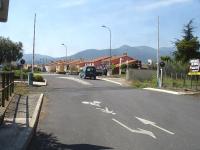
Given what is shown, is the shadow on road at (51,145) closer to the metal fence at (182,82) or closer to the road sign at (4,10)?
the road sign at (4,10)

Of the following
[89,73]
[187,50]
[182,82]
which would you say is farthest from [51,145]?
[187,50]

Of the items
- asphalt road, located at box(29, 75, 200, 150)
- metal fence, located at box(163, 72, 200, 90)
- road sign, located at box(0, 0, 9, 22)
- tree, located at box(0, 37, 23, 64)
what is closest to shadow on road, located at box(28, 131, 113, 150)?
asphalt road, located at box(29, 75, 200, 150)

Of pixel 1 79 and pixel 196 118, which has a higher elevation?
pixel 1 79

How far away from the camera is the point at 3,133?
12.1 meters

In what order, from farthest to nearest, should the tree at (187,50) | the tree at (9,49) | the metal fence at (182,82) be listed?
1. the tree at (9,49)
2. the tree at (187,50)
3. the metal fence at (182,82)

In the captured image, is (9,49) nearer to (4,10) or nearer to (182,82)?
(182,82)

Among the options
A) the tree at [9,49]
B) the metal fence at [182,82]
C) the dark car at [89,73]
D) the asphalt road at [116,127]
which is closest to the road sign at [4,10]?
the asphalt road at [116,127]

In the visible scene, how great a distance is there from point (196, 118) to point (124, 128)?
14.0 ft

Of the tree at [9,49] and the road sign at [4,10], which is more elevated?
the tree at [9,49]

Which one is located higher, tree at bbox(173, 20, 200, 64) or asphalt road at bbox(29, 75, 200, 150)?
tree at bbox(173, 20, 200, 64)

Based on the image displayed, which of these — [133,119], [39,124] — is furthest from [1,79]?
[133,119]

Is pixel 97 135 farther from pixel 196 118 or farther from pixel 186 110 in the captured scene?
pixel 186 110

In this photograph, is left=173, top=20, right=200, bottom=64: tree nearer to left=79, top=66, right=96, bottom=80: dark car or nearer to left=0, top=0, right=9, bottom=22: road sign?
left=79, top=66, right=96, bottom=80: dark car

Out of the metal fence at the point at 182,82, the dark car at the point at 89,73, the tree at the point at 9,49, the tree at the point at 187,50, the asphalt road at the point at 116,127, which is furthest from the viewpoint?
the tree at the point at 9,49
